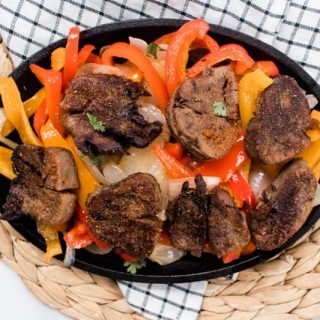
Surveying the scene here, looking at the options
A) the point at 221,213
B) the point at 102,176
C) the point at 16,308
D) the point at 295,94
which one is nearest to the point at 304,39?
the point at 295,94

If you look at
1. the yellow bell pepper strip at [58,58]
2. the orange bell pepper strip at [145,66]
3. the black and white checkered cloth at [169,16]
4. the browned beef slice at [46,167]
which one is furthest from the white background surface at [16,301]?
the orange bell pepper strip at [145,66]

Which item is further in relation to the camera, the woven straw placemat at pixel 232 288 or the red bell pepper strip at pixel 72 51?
the woven straw placemat at pixel 232 288

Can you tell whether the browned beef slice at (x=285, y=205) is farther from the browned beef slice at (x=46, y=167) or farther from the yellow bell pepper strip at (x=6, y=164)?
the yellow bell pepper strip at (x=6, y=164)

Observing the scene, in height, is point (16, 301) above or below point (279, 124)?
below

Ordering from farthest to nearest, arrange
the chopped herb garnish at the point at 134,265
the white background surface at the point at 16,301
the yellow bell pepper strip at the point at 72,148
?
the white background surface at the point at 16,301
the chopped herb garnish at the point at 134,265
the yellow bell pepper strip at the point at 72,148

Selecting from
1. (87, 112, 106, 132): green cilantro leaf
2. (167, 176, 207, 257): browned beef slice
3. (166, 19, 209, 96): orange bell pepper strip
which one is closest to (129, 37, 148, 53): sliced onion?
(166, 19, 209, 96): orange bell pepper strip

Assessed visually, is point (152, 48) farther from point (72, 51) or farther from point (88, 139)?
point (88, 139)


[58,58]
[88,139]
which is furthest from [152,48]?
[88,139]

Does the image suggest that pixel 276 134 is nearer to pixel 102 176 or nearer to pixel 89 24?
pixel 102 176
